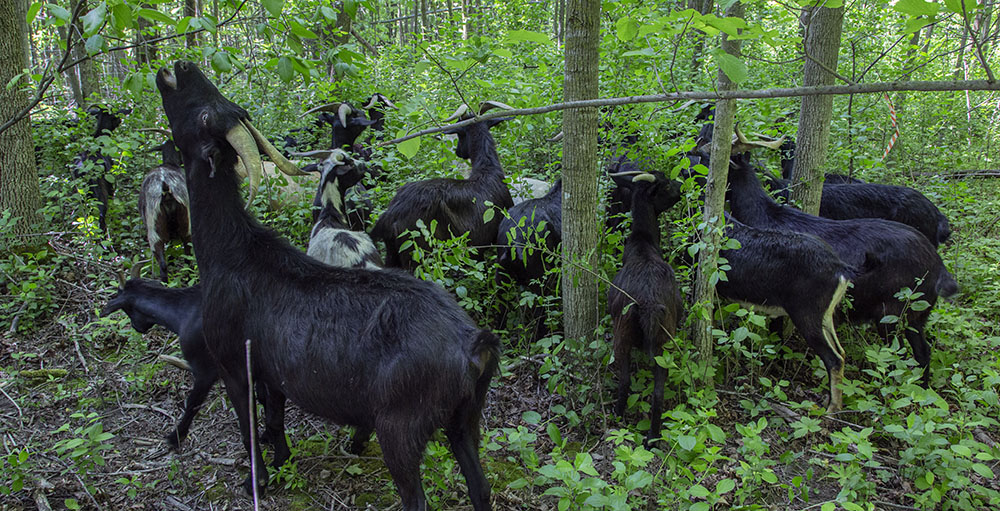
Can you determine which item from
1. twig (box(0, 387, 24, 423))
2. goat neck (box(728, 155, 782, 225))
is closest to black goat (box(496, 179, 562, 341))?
goat neck (box(728, 155, 782, 225))

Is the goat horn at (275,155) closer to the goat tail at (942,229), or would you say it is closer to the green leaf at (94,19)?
the green leaf at (94,19)

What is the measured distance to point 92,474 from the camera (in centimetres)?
377

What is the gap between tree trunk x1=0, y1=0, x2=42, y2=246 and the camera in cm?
645

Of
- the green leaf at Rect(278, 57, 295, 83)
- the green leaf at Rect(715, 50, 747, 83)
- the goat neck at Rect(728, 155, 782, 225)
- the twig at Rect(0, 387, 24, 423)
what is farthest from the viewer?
the goat neck at Rect(728, 155, 782, 225)

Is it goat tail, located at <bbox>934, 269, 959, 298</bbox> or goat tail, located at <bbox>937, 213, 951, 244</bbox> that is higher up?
goat tail, located at <bbox>937, 213, 951, 244</bbox>

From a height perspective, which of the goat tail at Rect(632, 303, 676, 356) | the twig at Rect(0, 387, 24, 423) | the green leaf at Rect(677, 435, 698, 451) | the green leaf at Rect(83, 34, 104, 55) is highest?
the green leaf at Rect(83, 34, 104, 55)

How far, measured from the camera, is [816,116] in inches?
206

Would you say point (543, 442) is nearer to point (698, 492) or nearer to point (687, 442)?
point (687, 442)

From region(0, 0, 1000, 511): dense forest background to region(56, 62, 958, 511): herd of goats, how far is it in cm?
25

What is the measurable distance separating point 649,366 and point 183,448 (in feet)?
10.8

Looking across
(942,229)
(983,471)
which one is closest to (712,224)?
(983,471)

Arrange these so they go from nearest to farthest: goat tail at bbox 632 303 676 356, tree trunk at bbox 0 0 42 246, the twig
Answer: goat tail at bbox 632 303 676 356 → the twig → tree trunk at bbox 0 0 42 246

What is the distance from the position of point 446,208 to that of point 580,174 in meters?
1.69

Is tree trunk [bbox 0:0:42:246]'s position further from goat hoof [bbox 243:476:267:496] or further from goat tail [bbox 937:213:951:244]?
goat tail [bbox 937:213:951:244]
